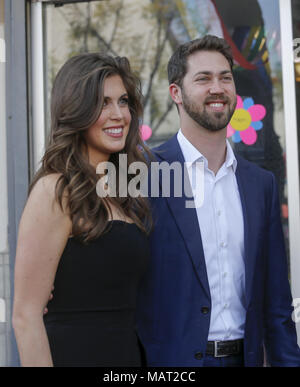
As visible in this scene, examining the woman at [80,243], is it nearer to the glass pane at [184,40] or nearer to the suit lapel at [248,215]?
the suit lapel at [248,215]

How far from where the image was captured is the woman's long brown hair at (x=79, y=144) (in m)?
2.30

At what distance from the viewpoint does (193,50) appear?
9.76 ft

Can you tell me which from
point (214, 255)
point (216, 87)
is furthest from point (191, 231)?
point (216, 87)

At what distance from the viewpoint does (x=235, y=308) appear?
8.90 feet

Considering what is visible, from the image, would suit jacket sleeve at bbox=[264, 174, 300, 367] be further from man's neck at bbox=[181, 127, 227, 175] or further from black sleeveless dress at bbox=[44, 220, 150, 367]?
black sleeveless dress at bbox=[44, 220, 150, 367]

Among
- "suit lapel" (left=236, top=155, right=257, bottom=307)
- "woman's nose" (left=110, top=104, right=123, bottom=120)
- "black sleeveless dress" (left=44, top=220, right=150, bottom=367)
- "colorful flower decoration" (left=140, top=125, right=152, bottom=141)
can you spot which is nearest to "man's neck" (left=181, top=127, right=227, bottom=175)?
"suit lapel" (left=236, top=155, right=257, bottom=307)

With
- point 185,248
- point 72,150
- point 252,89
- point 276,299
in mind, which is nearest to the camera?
point 72,150

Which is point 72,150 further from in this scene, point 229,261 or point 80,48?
point 80,48

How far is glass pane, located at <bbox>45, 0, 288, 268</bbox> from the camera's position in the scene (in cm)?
408

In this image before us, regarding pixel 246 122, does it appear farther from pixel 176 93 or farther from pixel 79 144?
pixel 79 144

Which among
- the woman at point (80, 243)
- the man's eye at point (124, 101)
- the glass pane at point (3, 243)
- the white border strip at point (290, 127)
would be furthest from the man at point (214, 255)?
the glass pane at point (3, 243)

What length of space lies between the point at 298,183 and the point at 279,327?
1.33 m

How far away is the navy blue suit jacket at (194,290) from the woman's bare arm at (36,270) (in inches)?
23.0

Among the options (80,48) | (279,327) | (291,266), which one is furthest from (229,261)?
(80,48)
